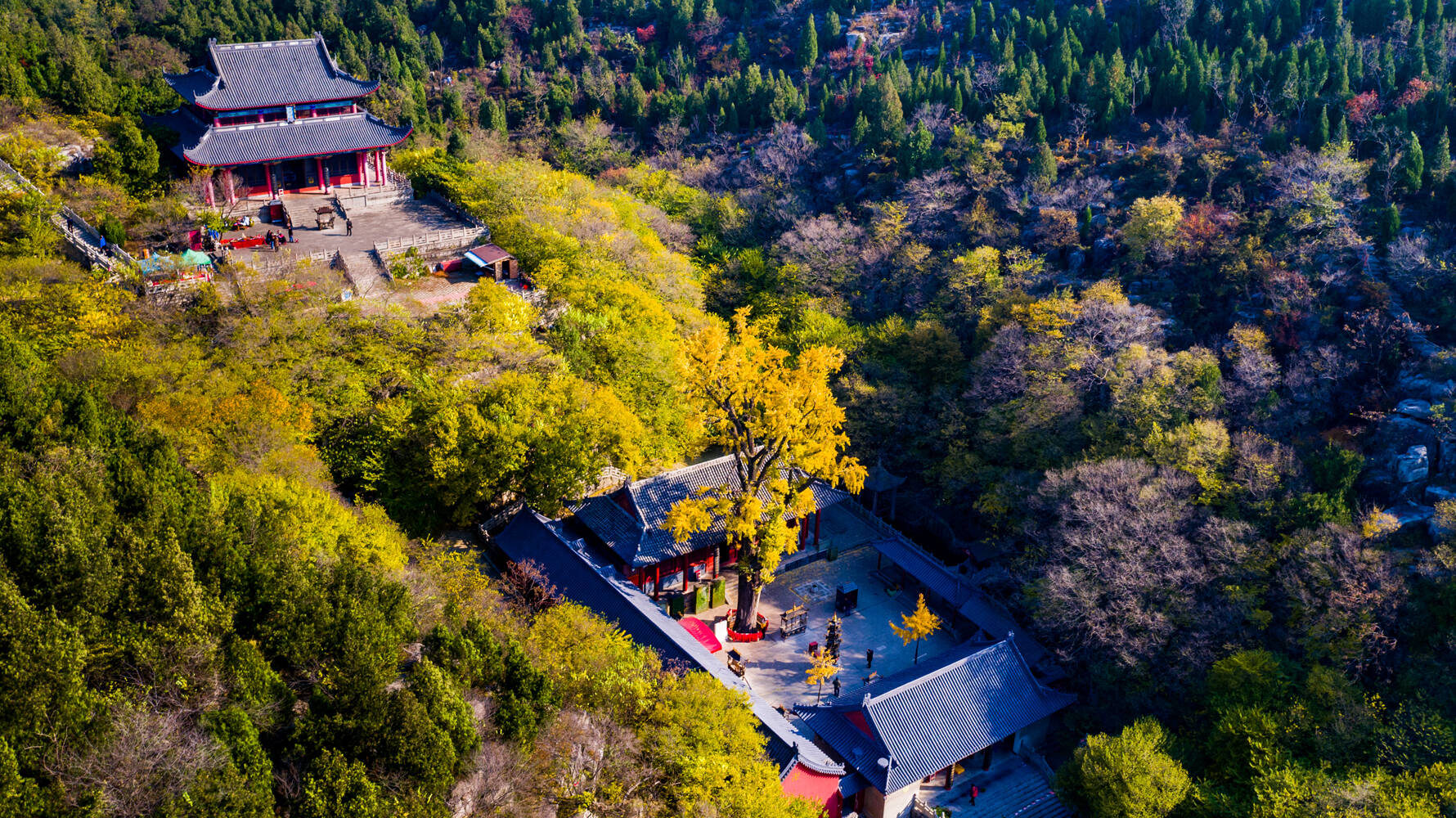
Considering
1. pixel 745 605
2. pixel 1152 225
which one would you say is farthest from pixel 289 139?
pixel 1152 225

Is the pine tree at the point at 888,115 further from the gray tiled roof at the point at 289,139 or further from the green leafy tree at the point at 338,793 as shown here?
the green leafy tree at the point at 338,793

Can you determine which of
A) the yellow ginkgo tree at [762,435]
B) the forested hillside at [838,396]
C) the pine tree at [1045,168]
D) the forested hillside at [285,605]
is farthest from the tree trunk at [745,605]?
the pine tree at [1045,168]

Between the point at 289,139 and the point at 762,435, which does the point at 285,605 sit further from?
the point at 289,139

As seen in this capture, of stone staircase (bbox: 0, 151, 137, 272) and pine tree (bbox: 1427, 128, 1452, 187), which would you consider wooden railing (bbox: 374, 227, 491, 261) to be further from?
pine tree (bbox: 1427, 128, 1452, 187)

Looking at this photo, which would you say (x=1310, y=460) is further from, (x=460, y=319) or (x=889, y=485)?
(x=460, y=319)

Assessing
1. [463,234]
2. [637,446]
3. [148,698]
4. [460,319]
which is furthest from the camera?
[463,234]

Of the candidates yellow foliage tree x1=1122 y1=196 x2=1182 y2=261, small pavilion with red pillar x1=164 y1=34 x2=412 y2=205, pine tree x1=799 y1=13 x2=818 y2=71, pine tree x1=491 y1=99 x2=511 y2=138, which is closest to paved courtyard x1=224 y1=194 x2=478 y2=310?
small pavilion with red pillar x1=164 y1=34 x2=412 y2=205

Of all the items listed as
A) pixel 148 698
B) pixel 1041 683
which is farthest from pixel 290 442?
pixel 1041 683
